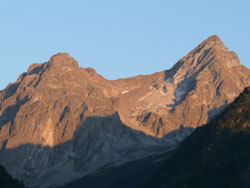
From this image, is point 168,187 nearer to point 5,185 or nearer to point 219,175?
point 219,175

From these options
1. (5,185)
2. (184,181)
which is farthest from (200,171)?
(5,185)

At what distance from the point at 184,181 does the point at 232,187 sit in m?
17.8

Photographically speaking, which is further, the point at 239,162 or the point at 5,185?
the point at 239,162

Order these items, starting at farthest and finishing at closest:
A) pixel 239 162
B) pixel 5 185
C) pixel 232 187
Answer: pixel 239 162 → pixel 232 187 → pixel 5 185

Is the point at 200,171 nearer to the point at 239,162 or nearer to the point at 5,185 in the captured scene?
the point at 239,162

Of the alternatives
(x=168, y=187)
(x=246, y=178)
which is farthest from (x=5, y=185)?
(x=246, y=178)

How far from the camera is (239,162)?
19838 centimetres

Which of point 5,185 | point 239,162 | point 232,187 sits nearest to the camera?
point 5,185

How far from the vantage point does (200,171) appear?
656 ft

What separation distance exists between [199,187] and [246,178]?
48.0 ft

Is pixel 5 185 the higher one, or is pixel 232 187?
pixel 5 185

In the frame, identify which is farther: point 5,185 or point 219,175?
point 219,175

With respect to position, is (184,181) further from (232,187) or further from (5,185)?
(5,185)

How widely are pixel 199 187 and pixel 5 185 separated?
196 feet
